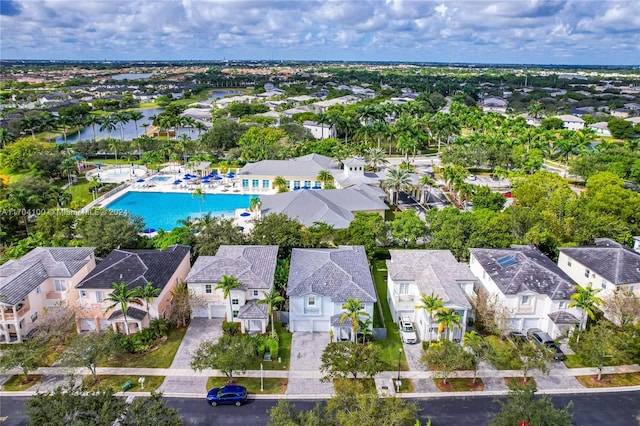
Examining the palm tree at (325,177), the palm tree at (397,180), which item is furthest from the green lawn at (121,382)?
the palm tree at (325,177)

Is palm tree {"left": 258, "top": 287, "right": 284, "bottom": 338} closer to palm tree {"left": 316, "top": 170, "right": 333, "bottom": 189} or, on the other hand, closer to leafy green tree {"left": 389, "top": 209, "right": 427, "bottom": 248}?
leafy green tree {"left": 389, "top": 209, "right": 427, "bottom": 248}

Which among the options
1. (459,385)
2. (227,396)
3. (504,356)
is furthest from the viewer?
(504,356)

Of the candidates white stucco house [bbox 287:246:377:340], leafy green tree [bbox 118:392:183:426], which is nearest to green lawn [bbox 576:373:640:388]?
white stucco house [bbox 287:246:377:340]

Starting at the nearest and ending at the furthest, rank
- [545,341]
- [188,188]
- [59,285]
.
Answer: [545,341]
[59,285]
[188,188]

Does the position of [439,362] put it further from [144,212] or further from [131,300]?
[144,212]

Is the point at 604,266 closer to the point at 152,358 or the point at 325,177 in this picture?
the point at 152,358

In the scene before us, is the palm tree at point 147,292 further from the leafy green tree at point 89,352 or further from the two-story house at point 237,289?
the leafy green tree at point 89,352

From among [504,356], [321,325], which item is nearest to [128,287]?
[321,325]
